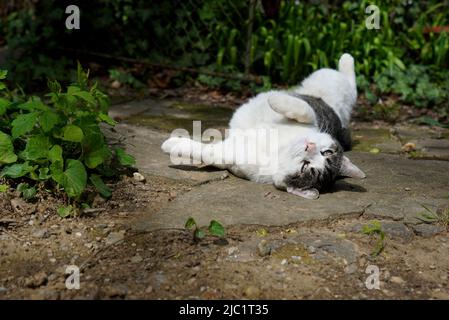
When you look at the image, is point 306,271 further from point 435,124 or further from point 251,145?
point 435,124

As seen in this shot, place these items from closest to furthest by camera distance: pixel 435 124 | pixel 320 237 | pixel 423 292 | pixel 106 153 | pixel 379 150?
1. pixel 423 292
2. pixel 320 237
3. pixel 106 153
4. pixel 379 150
5. pixel 435 124

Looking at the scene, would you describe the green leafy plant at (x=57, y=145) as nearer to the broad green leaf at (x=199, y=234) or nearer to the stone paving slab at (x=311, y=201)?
the stone paving slab at (x=311, y=201)

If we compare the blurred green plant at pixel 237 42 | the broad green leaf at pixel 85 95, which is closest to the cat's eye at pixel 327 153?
the broad green leaf at pixel 85 95

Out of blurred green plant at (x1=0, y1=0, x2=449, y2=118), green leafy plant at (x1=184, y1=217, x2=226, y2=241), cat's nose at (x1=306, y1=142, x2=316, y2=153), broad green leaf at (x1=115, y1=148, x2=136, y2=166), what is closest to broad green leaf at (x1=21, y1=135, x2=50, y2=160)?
broad green leaf at (x1=115, y1=148, x2=136, y2=166)

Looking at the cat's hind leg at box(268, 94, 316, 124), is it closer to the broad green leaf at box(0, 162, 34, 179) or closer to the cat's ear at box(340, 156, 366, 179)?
the cat's ear at box(340, 156, 366, 179)

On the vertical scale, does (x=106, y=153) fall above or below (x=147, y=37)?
below

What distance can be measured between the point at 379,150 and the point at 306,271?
2.17 m

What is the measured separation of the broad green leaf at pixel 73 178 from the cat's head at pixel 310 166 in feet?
3.87

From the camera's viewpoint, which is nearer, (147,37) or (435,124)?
(435,124)

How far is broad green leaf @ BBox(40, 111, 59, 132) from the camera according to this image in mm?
2635

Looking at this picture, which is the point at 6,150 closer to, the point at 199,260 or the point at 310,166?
the point at 199,260

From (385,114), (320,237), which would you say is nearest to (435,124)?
(385,114)

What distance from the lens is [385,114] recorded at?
5.59 metres

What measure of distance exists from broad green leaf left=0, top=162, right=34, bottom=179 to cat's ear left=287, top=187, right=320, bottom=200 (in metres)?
1.47
